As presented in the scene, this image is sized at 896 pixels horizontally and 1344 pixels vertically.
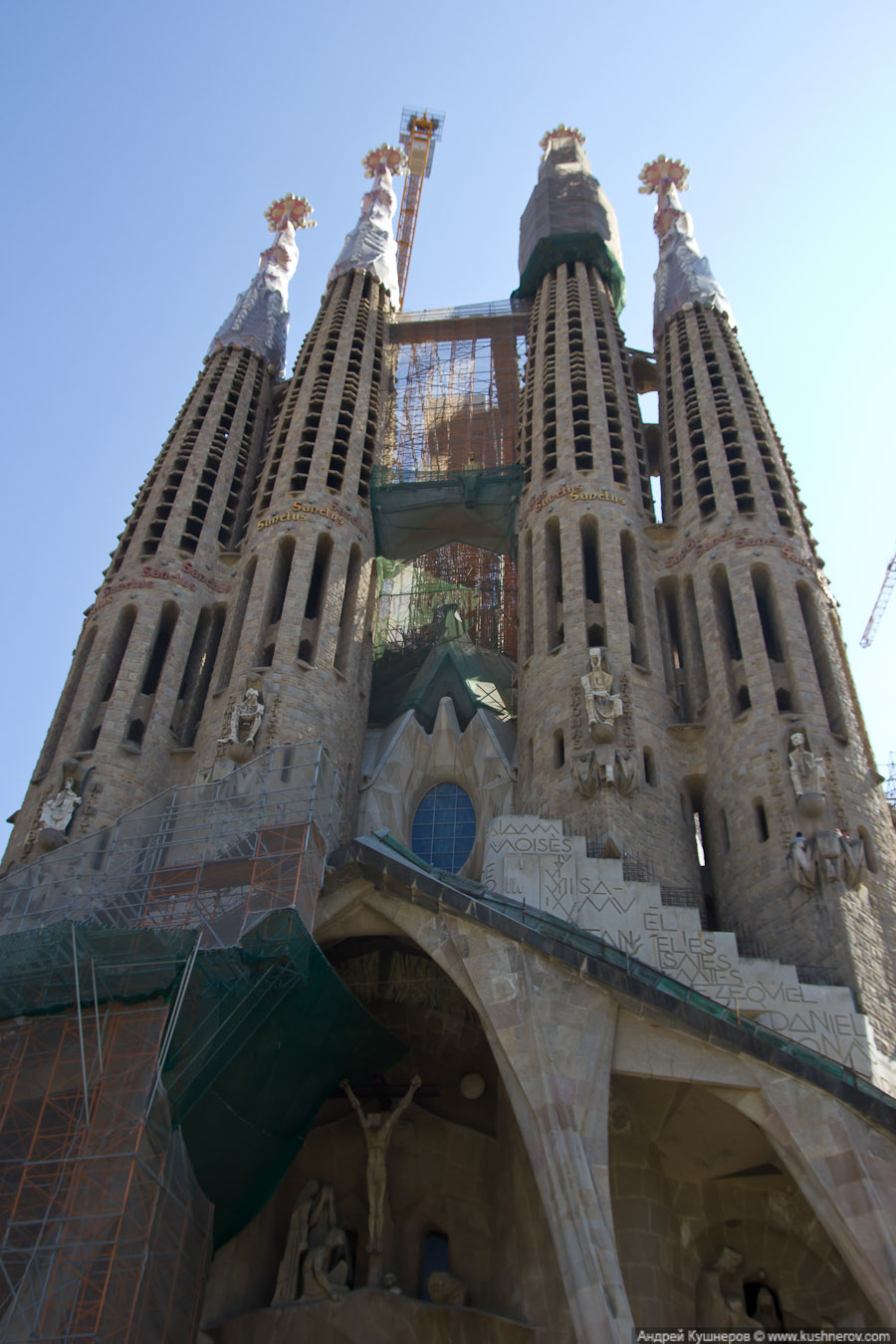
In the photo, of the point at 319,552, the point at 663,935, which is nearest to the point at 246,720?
the point at 319,552

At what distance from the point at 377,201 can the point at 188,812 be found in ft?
97.1

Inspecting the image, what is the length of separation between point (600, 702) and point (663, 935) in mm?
6091

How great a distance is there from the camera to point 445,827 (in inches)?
1084

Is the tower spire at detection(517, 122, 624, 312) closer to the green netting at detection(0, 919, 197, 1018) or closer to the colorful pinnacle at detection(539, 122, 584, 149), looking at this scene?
the colorful pinnacle at detection(539, 122, 584, 149)

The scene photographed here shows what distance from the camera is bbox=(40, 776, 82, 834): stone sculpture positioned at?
23.5m

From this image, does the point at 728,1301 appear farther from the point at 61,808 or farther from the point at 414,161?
the point at 414,161

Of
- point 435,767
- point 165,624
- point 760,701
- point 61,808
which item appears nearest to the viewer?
point 61,808

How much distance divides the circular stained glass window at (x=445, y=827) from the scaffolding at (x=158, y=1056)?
23.6 feet

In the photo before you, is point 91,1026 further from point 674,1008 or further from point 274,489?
point 274,489

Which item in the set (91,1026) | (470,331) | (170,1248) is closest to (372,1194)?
(170,1248)

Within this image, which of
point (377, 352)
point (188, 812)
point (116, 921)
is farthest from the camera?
point (377, 352)

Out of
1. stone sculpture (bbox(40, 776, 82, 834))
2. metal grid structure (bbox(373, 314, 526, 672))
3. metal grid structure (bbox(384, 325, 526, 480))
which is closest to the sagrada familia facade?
stone sculpture (bbox(40, 776, 82, 834))

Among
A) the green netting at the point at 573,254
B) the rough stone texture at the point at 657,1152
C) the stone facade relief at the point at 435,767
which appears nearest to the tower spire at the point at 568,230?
the green netting at the point at 573,254

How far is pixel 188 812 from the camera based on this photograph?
21.1 meters
